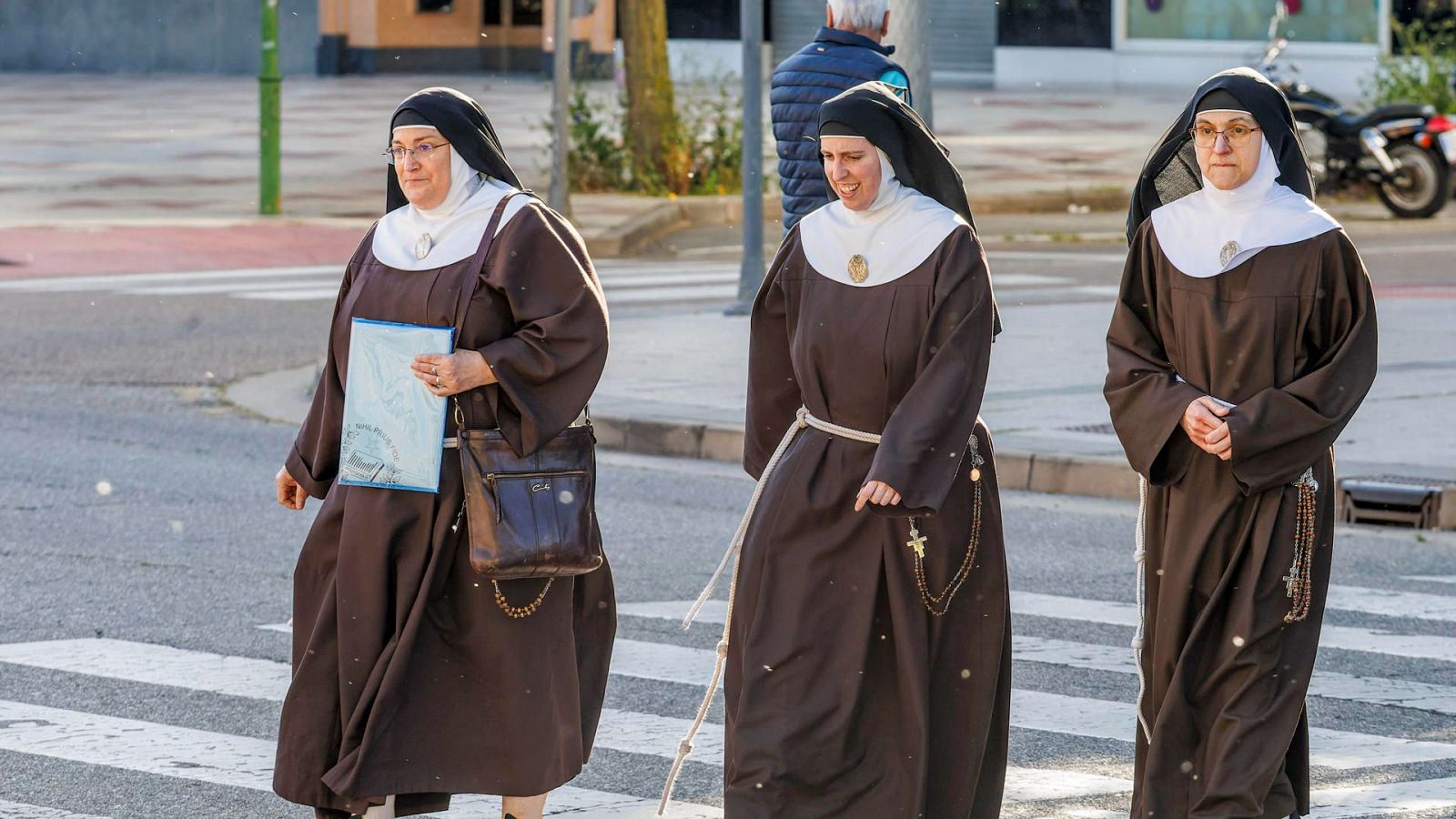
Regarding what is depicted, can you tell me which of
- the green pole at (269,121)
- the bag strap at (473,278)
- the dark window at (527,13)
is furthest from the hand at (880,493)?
the dark window at (527,13)

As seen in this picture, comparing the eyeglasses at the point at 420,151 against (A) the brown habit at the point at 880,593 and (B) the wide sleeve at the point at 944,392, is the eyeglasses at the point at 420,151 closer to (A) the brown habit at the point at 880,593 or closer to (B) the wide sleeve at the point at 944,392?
(A) the brown habit at the point at 880,593

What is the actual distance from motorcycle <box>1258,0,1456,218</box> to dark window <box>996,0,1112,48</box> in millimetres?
17454

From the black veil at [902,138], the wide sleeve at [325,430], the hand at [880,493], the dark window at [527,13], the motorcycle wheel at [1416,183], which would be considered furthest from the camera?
the dark window at [527,13]

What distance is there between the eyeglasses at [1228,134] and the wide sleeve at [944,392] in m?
0.54

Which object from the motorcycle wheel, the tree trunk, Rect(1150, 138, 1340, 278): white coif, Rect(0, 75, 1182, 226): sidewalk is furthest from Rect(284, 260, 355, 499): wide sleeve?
the tree trunk

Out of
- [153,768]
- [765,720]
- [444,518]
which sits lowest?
[153,768]

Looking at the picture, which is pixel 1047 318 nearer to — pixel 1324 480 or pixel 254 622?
pixel 254 622

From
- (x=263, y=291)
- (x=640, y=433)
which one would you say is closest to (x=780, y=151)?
(x=640, y=433)

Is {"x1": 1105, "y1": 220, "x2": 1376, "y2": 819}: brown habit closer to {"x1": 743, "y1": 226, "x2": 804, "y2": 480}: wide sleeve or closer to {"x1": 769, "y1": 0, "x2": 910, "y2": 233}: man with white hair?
{"x1": 743, "y1": 226, "x2": 804, "y2": 480}: wide sleeve

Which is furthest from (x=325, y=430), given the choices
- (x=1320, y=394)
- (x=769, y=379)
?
(x=1320, y=394)

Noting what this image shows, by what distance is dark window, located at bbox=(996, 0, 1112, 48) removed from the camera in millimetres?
39125

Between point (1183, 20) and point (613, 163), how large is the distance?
17486 millimetres

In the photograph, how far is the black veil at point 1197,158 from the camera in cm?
491

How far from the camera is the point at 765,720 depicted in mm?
4871
